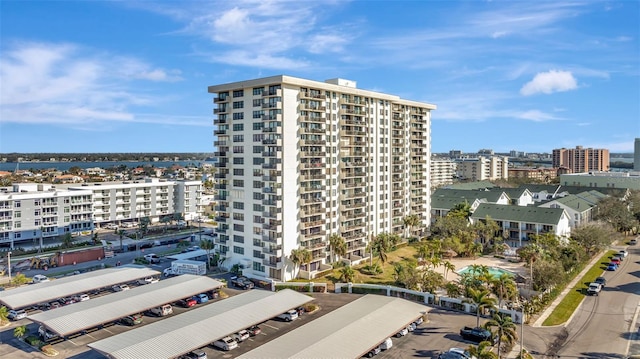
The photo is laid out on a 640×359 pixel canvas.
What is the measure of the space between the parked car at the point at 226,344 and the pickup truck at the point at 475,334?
25.3m

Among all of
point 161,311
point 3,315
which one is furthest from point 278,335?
point 3,315

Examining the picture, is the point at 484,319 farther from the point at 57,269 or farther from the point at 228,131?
the point at 57,269

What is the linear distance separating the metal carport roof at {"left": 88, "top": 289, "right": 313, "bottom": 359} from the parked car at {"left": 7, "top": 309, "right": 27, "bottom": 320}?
22.5 meters

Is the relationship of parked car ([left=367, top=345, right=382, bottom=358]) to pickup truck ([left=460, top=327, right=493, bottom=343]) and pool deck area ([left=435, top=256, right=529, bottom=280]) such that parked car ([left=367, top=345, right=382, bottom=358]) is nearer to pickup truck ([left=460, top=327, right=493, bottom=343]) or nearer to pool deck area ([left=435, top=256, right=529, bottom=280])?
pickup truck ([left=460, top=327, right=493, bottom=343])

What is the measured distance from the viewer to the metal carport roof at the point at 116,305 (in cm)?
4897

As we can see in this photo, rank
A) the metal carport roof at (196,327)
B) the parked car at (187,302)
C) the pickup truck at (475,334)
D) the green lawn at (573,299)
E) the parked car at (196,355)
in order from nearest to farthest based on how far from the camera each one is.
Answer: the metal carport roof at (196,327)
the parked car at (196,355)
the pickup truck at (475,334)
the green lawn at (573,299)
the parked car at (187,302)

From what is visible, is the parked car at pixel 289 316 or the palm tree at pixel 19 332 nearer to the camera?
the palm tree at pixel 19 332

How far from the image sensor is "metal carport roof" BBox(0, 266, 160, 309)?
57.7 meters

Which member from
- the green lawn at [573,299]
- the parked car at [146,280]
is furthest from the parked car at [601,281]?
the parked car at [146,280]

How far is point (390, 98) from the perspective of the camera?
9631 centimetres

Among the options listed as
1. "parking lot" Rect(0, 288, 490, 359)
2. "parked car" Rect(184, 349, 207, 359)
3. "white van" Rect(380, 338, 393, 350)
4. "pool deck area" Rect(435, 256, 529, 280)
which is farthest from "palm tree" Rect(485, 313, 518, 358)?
"pool deck area" Rect(435, 256, 529, 280)

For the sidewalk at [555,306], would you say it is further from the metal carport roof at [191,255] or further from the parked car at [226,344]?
the metal carport roof at [191,255]

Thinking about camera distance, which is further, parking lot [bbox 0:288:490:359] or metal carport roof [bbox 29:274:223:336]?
metal carport roof [bbox 29:274:223:336]

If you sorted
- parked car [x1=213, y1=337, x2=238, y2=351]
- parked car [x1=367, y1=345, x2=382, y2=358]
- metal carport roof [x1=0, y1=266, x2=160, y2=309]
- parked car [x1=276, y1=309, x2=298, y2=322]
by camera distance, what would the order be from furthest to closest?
metal carport roof [x1=0, y1=266, x2=160, y2=309] < parked car [x1=276, y1=309, x2=298, y2=322] < parked car [x1=213, y1=337, x2=238, y2=351] < parked car [x1=367, y1=345, x2=382, y2=358]
